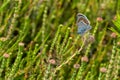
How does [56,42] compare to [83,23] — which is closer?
[83,23]

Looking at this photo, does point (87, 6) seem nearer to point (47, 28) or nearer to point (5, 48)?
point (47, 28)

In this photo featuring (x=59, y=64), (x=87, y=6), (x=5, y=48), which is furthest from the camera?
(x=87, y=6)

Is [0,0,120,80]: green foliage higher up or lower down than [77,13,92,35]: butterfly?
lower down

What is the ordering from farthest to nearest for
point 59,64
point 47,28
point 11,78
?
point 47,28, point 59,64, point 11,78

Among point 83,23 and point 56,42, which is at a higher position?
point 83,23

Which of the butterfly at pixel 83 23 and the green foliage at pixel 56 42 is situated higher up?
the butterfly at pixel 83 23

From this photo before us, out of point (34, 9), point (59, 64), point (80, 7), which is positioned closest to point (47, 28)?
point (34, 9)

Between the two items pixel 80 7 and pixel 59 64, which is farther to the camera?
pixel 80 7

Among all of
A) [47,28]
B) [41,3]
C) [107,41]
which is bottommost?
[107,41]
